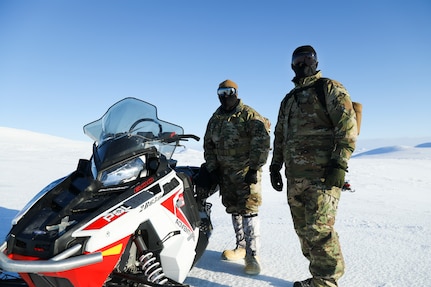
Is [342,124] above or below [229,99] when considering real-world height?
below

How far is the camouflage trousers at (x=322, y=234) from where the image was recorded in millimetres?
2434

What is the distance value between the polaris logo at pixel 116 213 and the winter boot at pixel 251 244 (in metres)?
1.68

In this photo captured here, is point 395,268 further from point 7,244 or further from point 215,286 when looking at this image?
point 7,244

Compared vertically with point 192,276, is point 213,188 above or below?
above

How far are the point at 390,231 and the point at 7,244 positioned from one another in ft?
14.8

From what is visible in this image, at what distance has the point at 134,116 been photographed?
2693mm

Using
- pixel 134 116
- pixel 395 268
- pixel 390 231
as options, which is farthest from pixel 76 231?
pixel 390 231

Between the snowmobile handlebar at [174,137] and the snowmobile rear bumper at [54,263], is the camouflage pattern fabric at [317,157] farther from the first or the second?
the snowmobile rear bumper at [54,263]

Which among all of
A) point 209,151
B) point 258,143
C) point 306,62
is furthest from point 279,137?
point 209,151

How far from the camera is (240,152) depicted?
11.6 feet

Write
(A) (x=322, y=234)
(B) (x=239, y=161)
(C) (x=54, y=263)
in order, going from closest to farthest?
(C) (x=54, y=263) < (A) (x=322, y=234) < (B) (x=239, y=161)

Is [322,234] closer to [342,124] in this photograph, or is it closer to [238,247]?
[342,124]

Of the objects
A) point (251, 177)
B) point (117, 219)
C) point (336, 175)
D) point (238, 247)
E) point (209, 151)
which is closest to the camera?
point (117, 219)

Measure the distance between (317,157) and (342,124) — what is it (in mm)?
360
